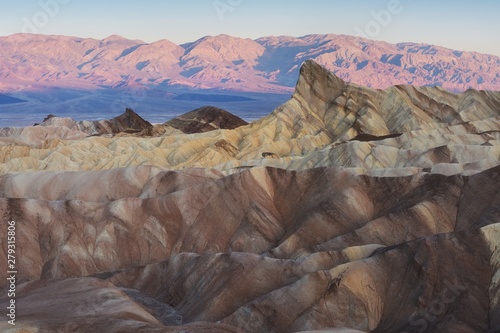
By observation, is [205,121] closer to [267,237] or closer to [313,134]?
[313,134]

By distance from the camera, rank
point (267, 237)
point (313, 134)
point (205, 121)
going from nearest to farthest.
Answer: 1. point (267, 237)
2. point (313, 134)
3. point (205, 121)

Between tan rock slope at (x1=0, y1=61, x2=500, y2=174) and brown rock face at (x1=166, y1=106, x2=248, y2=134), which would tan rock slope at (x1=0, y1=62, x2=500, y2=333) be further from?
brown rock face at (x1=166, y1=106, x2=248, y2=134)

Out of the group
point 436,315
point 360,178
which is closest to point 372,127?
point 360,178

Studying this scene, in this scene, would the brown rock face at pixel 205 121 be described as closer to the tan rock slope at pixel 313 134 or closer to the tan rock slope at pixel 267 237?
the tan rock slope at pixel 313 134

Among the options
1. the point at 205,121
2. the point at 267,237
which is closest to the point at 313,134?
the point at 205,121

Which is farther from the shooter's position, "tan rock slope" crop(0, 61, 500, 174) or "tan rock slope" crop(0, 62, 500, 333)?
"tan rock slope" crop(0, 61, 500, 174)

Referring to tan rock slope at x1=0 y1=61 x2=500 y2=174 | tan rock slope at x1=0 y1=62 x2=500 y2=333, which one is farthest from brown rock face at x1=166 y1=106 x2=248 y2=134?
tan rock slope at x1=0 y1=62 x2=500 y2=333
